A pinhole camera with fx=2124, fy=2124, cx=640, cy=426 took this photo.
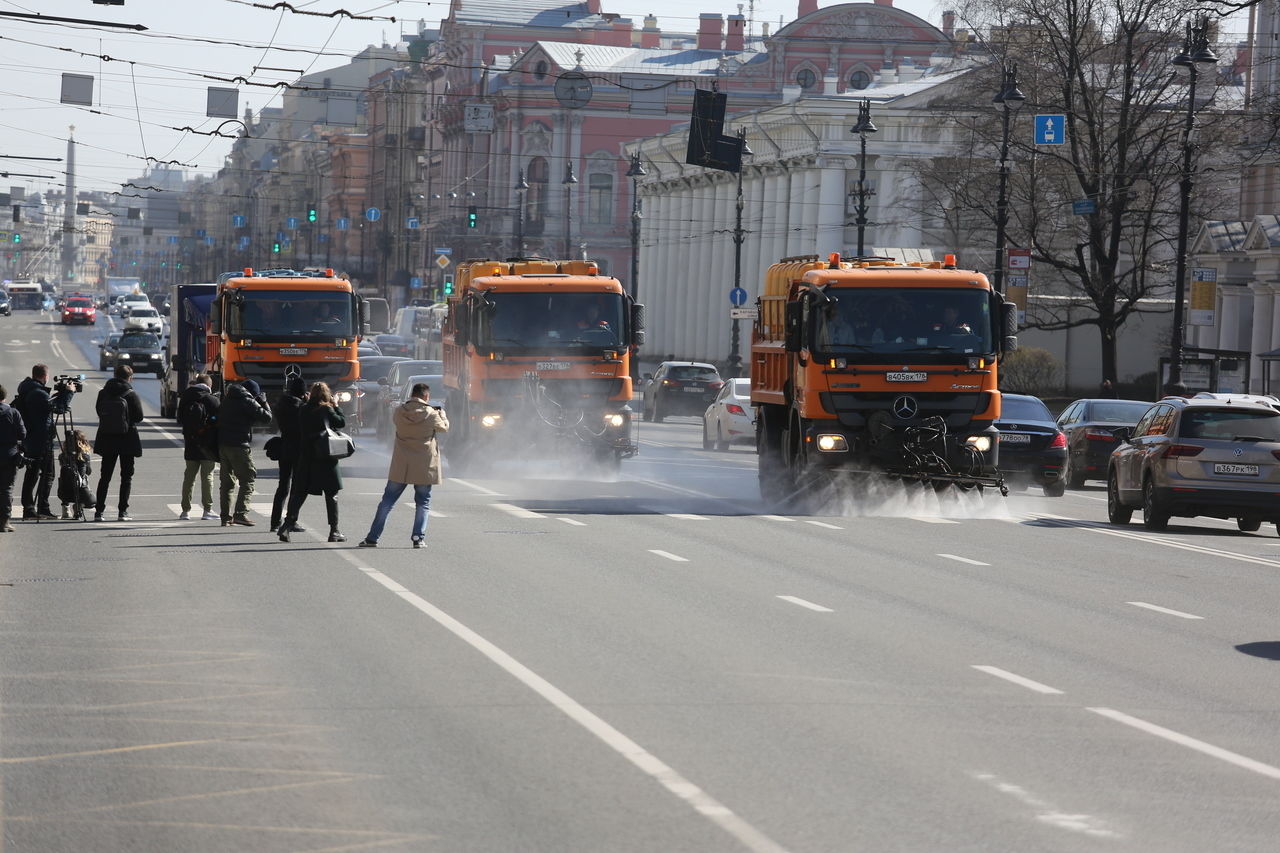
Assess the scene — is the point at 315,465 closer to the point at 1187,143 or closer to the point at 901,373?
the point at 901,373

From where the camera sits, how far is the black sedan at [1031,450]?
97.8 ft

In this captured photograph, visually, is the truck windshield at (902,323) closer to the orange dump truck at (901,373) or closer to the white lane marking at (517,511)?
the orange dump truck at (901,373)

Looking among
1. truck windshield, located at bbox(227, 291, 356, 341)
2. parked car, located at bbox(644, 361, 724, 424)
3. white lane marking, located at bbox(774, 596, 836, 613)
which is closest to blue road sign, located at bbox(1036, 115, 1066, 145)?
parked car, located at bbox(644, 361, 724, 424)

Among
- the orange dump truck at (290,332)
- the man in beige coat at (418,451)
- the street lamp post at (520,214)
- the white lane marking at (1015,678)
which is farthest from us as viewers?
the street lamp post at (520,214)

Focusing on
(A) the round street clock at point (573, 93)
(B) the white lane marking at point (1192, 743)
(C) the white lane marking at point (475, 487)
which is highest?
(A) the round street clock at point (573, 93)

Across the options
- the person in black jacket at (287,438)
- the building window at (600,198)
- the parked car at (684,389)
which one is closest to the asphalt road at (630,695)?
the person in black jacket at (287,438)

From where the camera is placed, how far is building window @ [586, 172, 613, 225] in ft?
385

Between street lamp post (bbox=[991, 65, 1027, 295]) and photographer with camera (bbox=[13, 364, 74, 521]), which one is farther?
street lamp post (bbox=[991, 65, 1027, 295])

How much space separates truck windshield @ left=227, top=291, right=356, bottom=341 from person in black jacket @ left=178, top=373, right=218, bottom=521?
13879 mm

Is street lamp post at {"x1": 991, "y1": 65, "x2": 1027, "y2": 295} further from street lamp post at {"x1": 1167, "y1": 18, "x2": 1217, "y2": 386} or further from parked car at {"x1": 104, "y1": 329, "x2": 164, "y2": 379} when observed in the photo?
parked car at {"x1": 104, "y1": 329, "x2": 164, "y2": 379}

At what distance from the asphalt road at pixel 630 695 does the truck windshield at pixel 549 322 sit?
899cm

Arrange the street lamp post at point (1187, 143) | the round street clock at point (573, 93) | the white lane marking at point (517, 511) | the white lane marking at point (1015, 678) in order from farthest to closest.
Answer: the round street clock at point (573, 93), the street lamp post at point (1187, 143), the white lane marking at point (517, 511), the white lane marking at point (1015, 678)

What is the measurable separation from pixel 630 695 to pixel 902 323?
14.6 meters

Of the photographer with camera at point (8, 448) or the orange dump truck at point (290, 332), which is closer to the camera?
the photographer with camera at point (8, 448)
